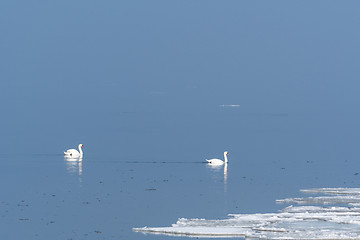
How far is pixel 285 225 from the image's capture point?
27953 mm

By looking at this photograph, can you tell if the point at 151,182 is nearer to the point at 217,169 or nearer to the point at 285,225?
the point at 217,169

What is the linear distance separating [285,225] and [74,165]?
22416 millimetres

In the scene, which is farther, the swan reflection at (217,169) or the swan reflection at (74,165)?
the swan reflection at (74,165)

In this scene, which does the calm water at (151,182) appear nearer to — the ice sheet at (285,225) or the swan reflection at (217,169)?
the swan reflection at (217,169)

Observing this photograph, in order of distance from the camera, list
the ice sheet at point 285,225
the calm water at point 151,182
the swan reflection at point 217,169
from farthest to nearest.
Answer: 1. the swan reflection at point 217,169
2. the calm water at point 151,182
3. the ice sheet at point 285,225

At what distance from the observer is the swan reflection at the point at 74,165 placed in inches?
1768

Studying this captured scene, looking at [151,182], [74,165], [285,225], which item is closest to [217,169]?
[151,182]

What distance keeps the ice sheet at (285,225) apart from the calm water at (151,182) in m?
0.91

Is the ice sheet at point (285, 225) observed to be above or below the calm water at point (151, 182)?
below

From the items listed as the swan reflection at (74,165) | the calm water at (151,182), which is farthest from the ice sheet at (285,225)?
the swan reflection at (74,165)

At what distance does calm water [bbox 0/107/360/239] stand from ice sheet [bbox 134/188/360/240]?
907mm

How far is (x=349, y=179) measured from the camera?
4156cm

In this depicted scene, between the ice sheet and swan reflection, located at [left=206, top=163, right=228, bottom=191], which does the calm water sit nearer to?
swan reflection, located at [left=206, top=163, right=228, bottom=191]

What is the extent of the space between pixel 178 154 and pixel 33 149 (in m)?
10.1
